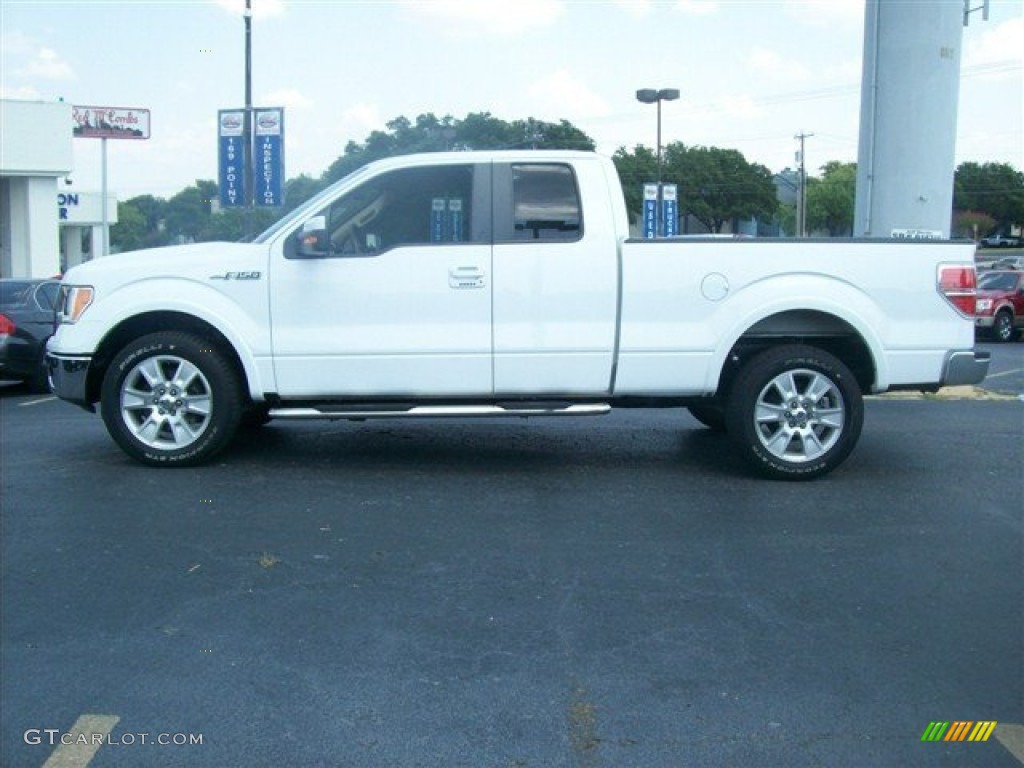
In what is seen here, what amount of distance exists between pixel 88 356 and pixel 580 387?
3307mm

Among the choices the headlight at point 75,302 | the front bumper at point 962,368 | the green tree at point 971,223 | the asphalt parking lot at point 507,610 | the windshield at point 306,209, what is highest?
the green tree at point 971,223

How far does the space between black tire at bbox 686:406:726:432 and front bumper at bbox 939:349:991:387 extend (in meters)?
1.82

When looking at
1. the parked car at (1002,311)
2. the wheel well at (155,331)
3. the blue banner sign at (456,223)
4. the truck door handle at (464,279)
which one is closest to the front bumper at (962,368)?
the truck door handle at (464,279)

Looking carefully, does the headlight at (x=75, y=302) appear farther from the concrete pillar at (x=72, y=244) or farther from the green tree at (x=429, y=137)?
the concrete pillar at (x=72, y=244)

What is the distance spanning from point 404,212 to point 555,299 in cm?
118

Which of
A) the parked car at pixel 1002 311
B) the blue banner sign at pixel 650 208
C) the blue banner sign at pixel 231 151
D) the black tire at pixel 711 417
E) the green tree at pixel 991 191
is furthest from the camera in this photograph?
the green tree at pixel 991 191

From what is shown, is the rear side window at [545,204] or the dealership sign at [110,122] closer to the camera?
the rear side window at [545,204]

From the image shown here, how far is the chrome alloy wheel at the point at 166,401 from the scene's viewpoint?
733 centimetres

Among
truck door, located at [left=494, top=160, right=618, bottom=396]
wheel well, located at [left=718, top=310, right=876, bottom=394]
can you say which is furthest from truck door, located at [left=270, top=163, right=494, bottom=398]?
wheel well, located at [left=718, top=310, right=876, bottom=394]

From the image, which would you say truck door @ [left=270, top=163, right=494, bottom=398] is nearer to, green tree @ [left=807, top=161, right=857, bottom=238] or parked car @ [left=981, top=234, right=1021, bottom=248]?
green tree @ [left=807, top=161, right=857, bottom=238]

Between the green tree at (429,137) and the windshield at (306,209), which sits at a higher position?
the green tree at (429,137)

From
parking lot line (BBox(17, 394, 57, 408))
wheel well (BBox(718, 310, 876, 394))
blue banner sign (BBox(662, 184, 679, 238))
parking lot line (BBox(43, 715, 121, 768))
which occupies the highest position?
blue banner sign (BBox(662, 184, 679, 238))

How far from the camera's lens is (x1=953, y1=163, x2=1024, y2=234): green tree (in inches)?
3034

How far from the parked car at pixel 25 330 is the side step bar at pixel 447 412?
21.6 feet
